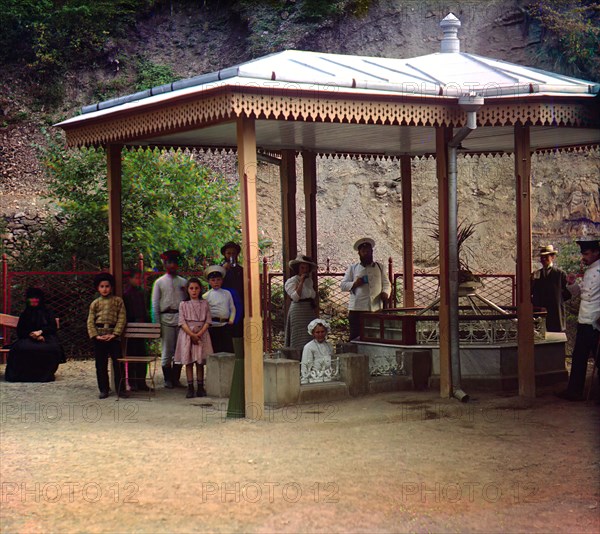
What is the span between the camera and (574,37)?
936 inches

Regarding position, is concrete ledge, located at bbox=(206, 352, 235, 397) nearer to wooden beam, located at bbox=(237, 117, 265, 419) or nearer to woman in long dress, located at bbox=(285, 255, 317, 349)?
wooden beam, located at bbox=(237, 117, 265, 419)

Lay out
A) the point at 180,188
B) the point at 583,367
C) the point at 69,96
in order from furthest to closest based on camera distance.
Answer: the point at 69,96
the point at 180,188
the point at 583,367

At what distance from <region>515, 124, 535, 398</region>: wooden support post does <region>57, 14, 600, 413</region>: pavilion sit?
0.01 metres

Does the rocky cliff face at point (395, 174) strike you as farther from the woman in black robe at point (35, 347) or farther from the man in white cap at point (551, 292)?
the woman in black robe at point (35, 347)

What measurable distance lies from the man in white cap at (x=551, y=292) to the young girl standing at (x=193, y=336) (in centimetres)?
508

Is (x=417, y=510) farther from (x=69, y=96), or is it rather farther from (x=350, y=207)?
(x=69, y=96)

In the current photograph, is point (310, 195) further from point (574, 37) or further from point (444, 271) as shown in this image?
point (574, 37)

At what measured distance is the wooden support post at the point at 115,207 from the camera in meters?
11.9

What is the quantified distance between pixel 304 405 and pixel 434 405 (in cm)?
144

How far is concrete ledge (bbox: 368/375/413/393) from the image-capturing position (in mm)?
11078

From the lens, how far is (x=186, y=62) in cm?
3036

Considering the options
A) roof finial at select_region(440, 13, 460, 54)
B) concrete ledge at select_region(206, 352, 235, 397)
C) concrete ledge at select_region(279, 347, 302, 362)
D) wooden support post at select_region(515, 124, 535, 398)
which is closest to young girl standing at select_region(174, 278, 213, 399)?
concrete ledge at select_region(206, 352, 235, 397)

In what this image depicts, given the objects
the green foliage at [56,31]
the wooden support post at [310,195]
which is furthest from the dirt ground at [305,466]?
the green foliage at [56,31]

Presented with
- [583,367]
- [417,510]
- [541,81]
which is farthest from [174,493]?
[541,81]
